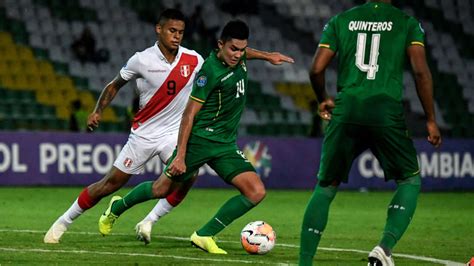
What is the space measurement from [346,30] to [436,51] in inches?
896

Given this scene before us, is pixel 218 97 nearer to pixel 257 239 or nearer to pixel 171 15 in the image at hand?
pixel 171 15

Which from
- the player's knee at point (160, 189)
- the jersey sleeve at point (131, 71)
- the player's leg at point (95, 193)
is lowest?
the player's leg at point (95, 193)

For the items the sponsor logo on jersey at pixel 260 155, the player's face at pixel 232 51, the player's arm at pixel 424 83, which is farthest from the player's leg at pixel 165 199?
the sponsor logo on jersey at pixel 260 155

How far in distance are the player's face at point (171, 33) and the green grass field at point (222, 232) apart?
188 centimetres

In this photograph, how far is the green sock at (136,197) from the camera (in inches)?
404

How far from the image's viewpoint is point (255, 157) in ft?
68.4

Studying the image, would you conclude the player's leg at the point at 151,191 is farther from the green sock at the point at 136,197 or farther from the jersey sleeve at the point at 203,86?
the jersey sleeve at the point at 203,86

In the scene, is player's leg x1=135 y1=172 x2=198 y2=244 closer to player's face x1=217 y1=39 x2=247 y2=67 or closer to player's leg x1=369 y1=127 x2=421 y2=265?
player's face x1=217 y1=39 x2=247 y2=67

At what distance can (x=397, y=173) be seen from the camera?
769 cm

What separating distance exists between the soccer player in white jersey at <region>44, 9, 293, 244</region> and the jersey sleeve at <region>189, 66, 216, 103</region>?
3.61ft

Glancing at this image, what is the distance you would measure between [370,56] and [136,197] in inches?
142

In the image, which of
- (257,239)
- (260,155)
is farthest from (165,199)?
(260,155)

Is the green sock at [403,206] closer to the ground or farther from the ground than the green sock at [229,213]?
farther from the ground

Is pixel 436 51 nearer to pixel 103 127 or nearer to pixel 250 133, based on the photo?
pixel 250 133
